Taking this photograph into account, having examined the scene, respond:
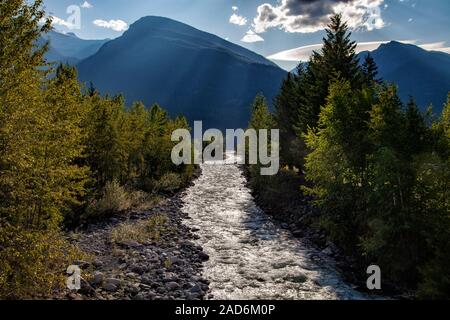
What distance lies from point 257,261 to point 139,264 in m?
5.24

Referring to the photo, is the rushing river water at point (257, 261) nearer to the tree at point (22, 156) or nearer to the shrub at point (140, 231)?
the shrub at point (140, 231)

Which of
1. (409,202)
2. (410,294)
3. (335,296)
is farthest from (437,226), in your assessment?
(335,296)

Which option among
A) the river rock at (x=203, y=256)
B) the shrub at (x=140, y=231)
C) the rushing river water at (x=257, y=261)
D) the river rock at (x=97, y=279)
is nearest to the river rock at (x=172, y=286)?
the rushing river water at (x=257, y=261)

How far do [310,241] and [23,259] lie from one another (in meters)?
14.3

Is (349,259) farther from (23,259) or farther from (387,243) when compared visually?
(23,259)

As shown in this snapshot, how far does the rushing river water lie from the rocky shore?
83 cm

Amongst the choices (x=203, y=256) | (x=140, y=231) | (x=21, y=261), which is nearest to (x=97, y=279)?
(x=21, y=261)

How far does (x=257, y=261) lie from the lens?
655 inches

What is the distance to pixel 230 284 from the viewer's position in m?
14.0

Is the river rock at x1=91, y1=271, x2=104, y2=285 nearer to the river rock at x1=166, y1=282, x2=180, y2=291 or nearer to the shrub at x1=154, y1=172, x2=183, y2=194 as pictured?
the river rock at x1=166, y1=282, x2=180, y2=291

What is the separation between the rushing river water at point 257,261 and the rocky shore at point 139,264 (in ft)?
2.74

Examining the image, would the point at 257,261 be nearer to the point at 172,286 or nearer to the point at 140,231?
the point at 172,286

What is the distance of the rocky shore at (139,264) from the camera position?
12281 mm

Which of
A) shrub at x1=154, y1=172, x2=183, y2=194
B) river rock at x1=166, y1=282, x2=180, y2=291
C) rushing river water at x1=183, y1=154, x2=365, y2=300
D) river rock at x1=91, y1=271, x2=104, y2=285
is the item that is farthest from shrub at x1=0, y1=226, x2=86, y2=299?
shrub at x1=154, y1=172, x2=183, y2=194
